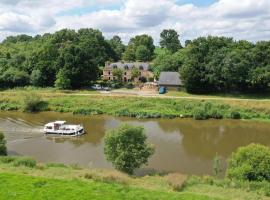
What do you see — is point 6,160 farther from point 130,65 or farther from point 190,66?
point 130,65

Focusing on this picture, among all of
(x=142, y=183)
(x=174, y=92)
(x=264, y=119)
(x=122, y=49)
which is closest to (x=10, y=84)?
(x=174, y=92)

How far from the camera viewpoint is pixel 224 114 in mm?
54094

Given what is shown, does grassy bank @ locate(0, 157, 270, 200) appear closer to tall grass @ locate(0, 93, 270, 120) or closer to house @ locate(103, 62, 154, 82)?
tall grass @ locate(0, 93, 270, 120)

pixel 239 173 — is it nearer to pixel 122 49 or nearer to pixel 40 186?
pixel 40 186

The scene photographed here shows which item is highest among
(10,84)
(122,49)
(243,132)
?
(122,49)

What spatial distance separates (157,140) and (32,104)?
77.4 feet

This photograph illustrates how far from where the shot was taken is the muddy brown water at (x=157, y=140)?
116 ft

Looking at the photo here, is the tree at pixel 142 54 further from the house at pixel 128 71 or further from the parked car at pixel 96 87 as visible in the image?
the parked car at pixel 96 87

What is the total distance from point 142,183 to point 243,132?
26471 mm

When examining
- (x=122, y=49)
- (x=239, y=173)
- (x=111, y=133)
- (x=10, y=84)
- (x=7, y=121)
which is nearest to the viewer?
(x=239, y=173)

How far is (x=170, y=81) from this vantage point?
229ft

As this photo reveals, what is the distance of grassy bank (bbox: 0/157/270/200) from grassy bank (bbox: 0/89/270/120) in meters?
29.9

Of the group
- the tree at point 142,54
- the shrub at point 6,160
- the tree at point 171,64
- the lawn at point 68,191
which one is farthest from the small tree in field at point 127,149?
the tree at point 142,54

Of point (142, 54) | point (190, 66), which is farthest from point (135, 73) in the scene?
point (142, 54)
